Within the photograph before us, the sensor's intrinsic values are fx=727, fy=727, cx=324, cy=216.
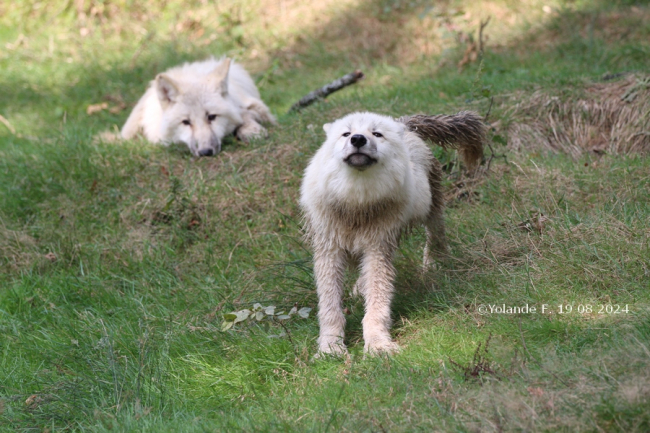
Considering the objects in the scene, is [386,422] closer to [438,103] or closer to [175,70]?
[438,103]

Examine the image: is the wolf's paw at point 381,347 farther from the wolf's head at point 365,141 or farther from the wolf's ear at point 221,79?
the wolf's ear at point 221,79

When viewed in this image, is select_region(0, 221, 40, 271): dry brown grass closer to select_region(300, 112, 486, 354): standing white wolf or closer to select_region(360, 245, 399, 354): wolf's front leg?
select_region(300, 112, 486, 354): standing white wolf

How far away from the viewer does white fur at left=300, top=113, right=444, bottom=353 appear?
448 centimetres

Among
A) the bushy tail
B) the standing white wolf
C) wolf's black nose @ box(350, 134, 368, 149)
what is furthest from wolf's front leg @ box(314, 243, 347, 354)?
the bushy tail

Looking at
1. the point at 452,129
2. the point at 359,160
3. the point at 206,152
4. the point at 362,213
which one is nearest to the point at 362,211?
the point at 362,213

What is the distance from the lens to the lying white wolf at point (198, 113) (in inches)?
301

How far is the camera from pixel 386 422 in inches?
133

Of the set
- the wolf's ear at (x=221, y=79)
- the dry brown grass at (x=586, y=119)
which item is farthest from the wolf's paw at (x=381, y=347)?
the wolf's ear at (x=221, y=79)

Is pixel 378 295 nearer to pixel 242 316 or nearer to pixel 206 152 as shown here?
pixel 242 316

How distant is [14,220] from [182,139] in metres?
1.89

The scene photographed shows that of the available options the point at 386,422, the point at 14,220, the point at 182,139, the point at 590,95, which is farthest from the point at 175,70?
the point at 386,422

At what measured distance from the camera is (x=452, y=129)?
557cm

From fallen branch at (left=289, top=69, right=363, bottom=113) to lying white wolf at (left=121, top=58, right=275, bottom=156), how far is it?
521 millimetres

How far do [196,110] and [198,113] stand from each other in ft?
0.15
